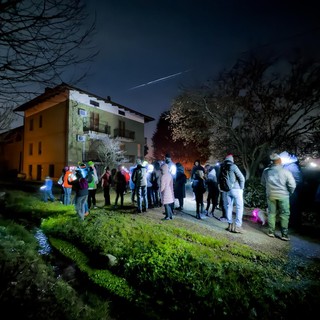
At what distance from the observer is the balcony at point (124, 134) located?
30.4 metres

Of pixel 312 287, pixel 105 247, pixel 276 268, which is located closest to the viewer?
pixel 312 287

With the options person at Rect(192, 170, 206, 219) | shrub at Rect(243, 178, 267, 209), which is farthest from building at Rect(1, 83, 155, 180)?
shrub at Rect(243, 178, 267, 209)

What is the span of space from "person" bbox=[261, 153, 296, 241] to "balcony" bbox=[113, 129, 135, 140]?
83.6 feet

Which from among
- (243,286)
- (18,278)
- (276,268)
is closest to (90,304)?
(18,278)

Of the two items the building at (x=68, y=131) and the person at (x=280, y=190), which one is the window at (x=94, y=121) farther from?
the person at (x=280, y=190)

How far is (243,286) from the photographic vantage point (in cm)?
367

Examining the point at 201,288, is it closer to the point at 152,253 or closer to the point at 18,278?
the point at 152,253

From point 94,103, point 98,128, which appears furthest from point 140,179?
point 94,103

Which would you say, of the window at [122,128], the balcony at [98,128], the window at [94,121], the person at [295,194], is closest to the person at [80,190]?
the person at [295,194]

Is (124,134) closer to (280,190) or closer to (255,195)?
(255,195)

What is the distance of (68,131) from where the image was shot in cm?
2520

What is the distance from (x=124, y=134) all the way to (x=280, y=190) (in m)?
27.0

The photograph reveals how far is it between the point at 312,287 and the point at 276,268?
84cm

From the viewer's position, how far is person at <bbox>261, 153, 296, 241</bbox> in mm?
5996
